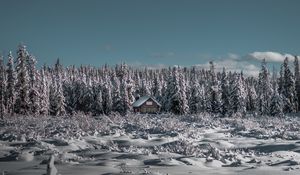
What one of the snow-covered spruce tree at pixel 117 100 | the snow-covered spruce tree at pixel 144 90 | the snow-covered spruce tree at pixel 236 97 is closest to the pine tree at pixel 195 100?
the snow-covered spruce tree at pixel 236 97

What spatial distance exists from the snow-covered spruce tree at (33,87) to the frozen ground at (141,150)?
3798cm

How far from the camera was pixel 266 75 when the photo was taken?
9750 centimetres

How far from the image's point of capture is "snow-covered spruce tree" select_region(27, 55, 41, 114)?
209ft

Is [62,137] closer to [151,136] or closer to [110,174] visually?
[151,136]

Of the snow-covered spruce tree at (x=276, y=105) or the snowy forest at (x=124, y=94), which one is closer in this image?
the snowy forest at (x=124, y=94)

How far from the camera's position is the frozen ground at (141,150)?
40.4ft

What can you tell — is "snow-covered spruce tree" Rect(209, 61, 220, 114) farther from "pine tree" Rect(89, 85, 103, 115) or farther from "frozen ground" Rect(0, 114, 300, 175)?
"frozen ground" Rect(0, 114, 300, 175)

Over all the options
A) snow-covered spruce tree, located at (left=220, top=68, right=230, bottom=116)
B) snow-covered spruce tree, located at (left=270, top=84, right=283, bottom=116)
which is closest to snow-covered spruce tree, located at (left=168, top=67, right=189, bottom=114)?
snow-covered spruce tree, located at (left=220, top=68, right=230, bottom=116)

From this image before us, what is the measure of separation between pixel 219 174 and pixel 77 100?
303 feet

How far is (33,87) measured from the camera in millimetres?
64500

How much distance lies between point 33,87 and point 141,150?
51475mm

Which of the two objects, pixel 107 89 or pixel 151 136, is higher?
pixel 107 89

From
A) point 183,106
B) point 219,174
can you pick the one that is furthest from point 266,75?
point 219,174

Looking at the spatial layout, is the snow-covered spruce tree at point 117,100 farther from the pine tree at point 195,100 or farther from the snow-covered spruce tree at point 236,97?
the snow-covered spruce tree at point 236,97
